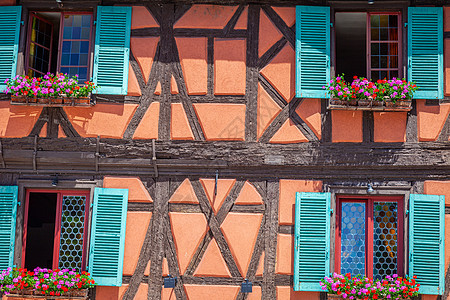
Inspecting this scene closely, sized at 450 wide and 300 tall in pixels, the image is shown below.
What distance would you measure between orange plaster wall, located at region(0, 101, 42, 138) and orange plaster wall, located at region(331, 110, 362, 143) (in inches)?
155

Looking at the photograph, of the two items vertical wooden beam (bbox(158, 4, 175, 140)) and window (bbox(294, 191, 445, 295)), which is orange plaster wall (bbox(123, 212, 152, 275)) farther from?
window (bbox(294, 191, 445, 295))

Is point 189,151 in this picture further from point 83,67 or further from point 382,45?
point 382,45

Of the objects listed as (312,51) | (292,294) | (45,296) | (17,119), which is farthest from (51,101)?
(292,294)

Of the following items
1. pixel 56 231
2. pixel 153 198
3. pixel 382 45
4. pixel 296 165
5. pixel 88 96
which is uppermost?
pixel 382 45

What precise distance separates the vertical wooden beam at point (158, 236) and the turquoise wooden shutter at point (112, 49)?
1.39 meters

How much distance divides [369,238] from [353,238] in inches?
8.0

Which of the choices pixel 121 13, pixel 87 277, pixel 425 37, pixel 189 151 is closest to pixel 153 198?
pixel 189 151

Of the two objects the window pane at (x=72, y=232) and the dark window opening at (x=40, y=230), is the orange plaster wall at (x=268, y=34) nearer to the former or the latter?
the window pane at (x=72, y=232)

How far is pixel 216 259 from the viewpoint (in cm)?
762

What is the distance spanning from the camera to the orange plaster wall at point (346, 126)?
7793mm

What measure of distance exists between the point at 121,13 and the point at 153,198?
2539mm

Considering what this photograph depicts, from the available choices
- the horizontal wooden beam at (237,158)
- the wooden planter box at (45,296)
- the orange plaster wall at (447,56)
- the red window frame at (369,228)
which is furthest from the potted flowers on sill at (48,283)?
the orange plaster wall at (447,56)

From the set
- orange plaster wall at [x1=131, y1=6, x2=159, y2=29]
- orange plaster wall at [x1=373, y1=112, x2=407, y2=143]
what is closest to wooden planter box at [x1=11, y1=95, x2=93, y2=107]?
orange plaster wall at [x1=131, y1=6, x2=159, y2=29]

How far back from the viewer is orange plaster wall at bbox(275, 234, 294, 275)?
7582mm
